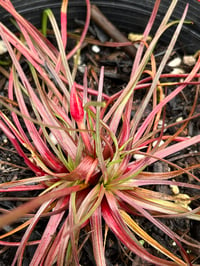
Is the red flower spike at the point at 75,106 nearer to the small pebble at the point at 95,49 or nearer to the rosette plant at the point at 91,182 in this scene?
the rosette plant at the point at 91,182

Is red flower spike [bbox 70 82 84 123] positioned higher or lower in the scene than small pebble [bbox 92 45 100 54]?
lower

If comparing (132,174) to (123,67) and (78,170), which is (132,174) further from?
(123,67)

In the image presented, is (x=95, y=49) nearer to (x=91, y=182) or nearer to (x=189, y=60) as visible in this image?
(x=189, y=60)

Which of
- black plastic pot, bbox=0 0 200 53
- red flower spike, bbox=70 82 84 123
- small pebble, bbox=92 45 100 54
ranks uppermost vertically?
black plastic pot, bbox=0 0 200 53

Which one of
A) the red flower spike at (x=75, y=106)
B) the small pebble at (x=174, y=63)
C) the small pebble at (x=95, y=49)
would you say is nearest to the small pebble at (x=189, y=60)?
the small pebble at (x=174, y=63)

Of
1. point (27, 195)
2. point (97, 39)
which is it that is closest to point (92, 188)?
point (27, 195)

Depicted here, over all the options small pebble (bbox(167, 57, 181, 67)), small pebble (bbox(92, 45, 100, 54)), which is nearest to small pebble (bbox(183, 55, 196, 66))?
small pebble (bbox(167, 57, 181, 67))

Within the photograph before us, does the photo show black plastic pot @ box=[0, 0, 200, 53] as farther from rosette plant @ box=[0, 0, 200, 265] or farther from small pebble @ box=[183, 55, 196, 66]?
rosette plant @ box=[0, 0, 200, 265]

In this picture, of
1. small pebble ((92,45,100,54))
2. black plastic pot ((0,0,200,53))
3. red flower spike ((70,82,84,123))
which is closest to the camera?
red flower spike ((70,82,84,123))

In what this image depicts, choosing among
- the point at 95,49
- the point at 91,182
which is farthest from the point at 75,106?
the point at 95,49
